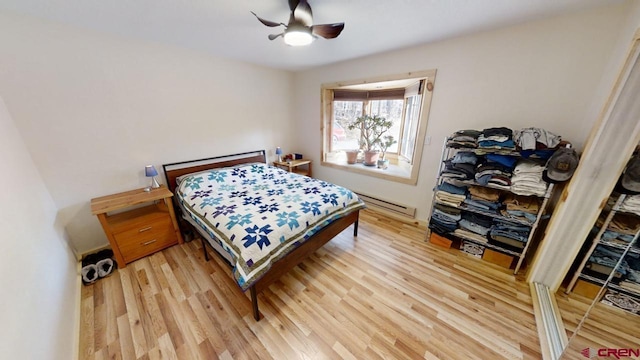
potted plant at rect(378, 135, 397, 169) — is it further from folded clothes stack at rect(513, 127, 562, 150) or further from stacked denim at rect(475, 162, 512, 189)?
folded clothes stack at rect(513, 127, 562, 150)

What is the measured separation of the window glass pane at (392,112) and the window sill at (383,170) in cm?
53

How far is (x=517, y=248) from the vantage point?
1924 millimetres

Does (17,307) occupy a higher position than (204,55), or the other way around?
(204,55)

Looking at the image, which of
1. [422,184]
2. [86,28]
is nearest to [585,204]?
[422,184]

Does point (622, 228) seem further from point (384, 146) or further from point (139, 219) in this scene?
point (139, 219)

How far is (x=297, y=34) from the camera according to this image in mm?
1555

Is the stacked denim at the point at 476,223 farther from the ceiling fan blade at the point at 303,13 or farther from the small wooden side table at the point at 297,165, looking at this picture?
the small wooden side table at the point at 297,165

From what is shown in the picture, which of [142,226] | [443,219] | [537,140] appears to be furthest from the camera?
[443,219]

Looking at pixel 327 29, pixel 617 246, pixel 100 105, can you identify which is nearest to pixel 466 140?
pixel 617 246

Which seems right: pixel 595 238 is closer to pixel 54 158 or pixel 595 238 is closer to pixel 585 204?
pixel 585 204

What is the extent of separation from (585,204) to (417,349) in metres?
1.69

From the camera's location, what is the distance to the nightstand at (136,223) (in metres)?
1.98

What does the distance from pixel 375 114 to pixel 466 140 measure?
1.80 meters

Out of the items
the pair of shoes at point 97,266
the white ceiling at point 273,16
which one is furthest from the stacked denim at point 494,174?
the pair of shoes at point 97,266
